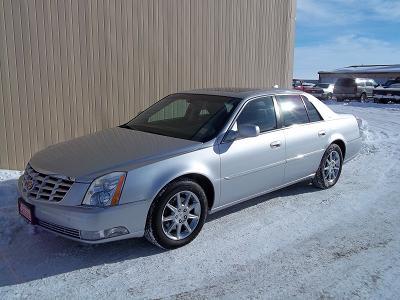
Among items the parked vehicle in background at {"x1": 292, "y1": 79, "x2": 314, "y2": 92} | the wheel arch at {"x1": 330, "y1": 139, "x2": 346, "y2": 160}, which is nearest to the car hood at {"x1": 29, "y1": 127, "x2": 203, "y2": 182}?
the wheel arch at {"x1": 330, "y1": 139, "x2": 346, "y2": 160}

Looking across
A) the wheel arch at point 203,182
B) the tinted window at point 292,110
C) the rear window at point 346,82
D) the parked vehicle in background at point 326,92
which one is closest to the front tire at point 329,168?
the tinted window at point 292,110

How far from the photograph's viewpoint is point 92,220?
3271 millimetres

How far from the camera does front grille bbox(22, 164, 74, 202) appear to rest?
3422mm

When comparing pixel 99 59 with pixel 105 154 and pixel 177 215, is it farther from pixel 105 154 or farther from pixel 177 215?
pixel 177 215

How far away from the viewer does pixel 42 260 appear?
355 centimetres

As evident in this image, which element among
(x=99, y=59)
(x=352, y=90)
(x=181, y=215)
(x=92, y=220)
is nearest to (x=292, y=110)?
(x=181, y=215)

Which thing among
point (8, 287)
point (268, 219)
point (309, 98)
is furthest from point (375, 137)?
point (8, 287)

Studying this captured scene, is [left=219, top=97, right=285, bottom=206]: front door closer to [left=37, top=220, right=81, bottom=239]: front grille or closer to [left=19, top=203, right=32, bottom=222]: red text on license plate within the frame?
[left=37, top=220, right=81, bottom=239]: front grille

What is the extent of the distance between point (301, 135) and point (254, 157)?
3.31ft

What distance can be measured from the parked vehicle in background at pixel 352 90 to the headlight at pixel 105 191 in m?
24.8

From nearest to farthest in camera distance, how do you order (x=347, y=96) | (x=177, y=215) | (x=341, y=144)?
(x=177, y=215)
(x=341, y=144)
(x=347, y=96)

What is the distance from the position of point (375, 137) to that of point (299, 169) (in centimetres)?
605

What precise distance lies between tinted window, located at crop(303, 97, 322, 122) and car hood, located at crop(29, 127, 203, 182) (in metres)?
2.15

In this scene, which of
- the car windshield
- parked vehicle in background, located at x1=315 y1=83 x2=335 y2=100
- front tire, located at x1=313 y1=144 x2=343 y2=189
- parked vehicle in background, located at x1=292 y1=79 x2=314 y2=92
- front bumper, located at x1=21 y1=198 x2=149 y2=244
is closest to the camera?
front bumper, located at x1=21 y1=198 x2=149 y2=244
